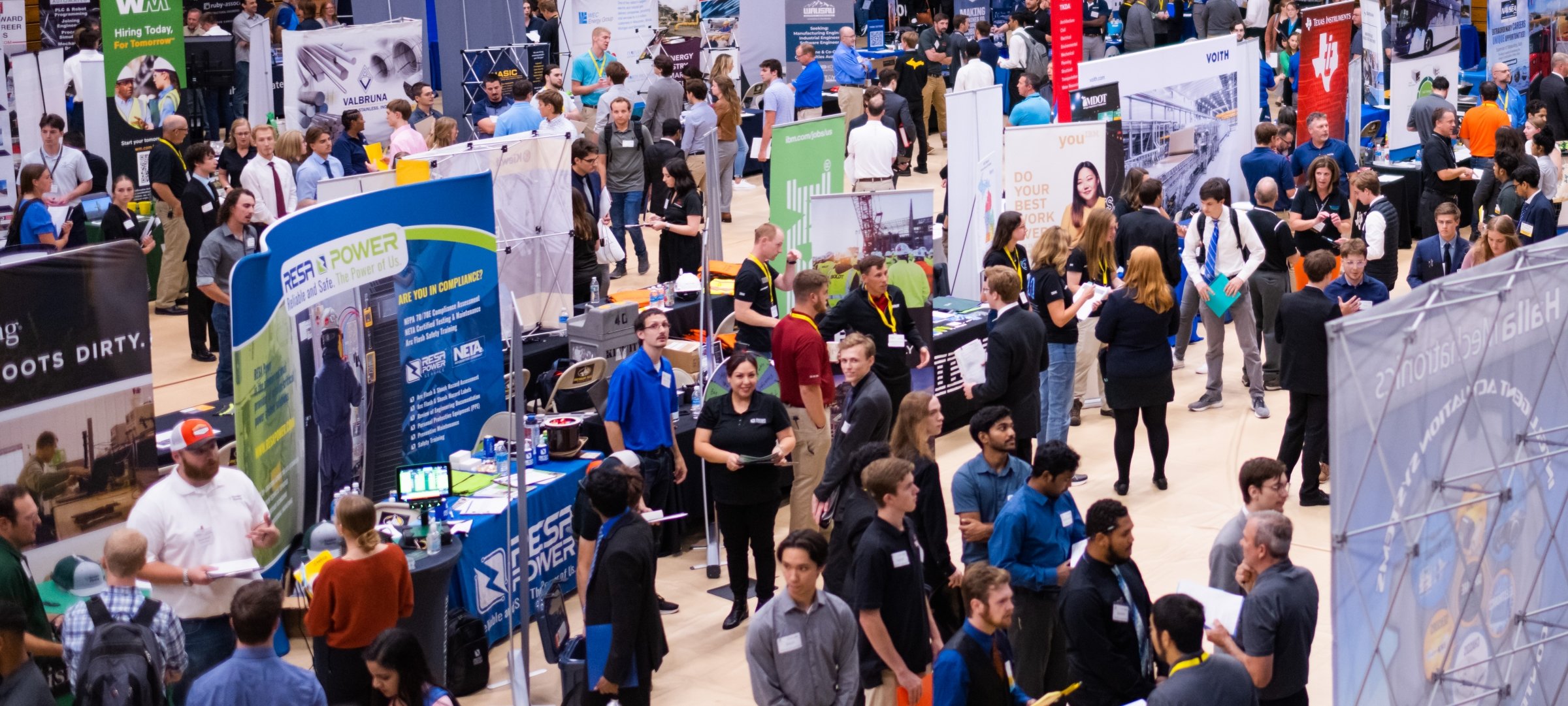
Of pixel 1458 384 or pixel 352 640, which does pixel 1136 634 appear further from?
pixel 352 640

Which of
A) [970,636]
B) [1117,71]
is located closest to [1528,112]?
[1117,71]

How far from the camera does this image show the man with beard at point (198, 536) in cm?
562

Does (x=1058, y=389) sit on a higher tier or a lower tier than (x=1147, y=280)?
lower

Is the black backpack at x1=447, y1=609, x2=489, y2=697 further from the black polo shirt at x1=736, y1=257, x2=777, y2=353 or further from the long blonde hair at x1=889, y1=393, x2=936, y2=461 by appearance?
the black polo shirt at x1=736, y1=257, x2=777, y2=353

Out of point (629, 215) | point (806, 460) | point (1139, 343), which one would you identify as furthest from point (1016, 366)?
point (629, 215)

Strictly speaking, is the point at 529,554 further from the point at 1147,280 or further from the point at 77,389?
the point at 1147,280

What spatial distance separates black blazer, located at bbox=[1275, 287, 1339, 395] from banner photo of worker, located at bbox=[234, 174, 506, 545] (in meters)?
3.79

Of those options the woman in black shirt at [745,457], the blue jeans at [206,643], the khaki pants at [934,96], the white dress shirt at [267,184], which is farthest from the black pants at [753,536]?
the khaki pants at [934,96]

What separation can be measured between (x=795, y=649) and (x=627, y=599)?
727mm

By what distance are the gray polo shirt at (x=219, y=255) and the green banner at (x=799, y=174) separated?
125 inches

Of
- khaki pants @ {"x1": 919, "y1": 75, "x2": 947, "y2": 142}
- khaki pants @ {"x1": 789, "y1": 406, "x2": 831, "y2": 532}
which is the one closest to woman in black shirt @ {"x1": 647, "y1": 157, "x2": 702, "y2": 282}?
khaki pants @ {"x1": 789, "y1": 406, "x2": 831, "y2": 532}

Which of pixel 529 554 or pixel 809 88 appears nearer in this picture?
pixel 529 554

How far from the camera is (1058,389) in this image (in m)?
8.66

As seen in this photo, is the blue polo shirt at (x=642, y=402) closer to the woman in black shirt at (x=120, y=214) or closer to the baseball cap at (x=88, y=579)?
the baseball cap at (x=88, y=579)
